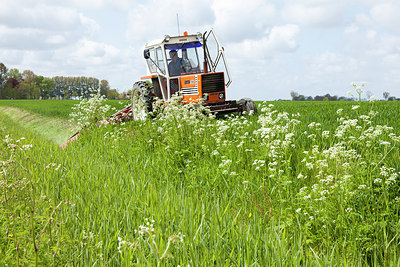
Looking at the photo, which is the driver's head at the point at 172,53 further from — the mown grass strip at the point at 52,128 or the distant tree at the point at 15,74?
the distant tree at the point at 15,74

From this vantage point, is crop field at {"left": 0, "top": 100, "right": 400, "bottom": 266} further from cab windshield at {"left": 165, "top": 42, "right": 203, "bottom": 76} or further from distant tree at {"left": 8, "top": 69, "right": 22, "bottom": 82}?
distant tree at {"left": 8, "top": 69, "right": 22, "bottom": 82}

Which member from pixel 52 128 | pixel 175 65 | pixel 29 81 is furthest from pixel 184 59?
pixel 29 81

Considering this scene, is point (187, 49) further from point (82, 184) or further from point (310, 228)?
point (310, 228)

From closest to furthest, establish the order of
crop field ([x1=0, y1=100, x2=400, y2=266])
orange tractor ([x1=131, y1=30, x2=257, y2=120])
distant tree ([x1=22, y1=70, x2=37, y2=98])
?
crop field ([x1=0, y1=100, x2=400, y2=266]) → orange tractor ([x1=131, y1=30, x2=257, y2=120]) → distant tree ([x1=22, y1=70, x2=37, y2=98])

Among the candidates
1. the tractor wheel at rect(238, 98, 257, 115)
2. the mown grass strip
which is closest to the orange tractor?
the tractor wheel at rect(238, 98, 257, 115)

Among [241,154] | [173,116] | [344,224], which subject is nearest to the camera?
[344,224]

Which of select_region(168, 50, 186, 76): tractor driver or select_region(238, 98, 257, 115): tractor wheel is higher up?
select_region(168, 50, 186, 76): tractor driver

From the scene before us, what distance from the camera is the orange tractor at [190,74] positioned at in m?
11.6

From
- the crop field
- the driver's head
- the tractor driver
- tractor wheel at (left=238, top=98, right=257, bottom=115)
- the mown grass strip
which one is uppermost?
the driver's head

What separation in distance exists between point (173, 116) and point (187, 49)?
548 centimetres

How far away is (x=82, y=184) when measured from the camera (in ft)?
16.5

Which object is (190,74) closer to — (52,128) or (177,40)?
(177,40)

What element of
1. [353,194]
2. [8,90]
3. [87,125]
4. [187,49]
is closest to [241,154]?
[353,194]

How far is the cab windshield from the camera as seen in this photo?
38.9 ft
